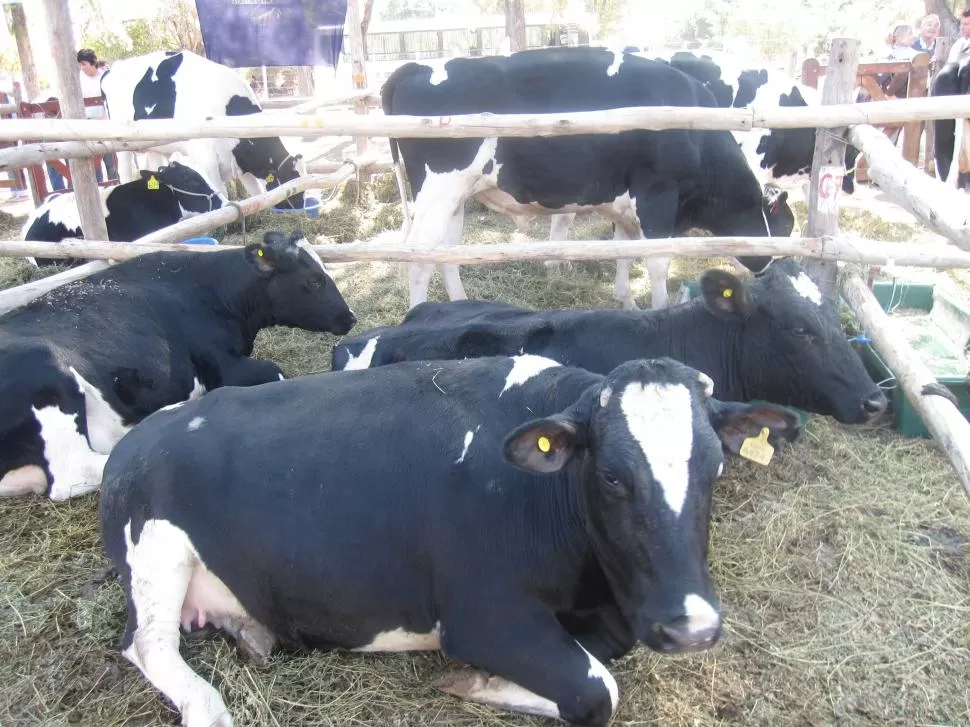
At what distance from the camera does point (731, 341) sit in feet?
13.7

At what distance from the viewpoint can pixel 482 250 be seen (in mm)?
5062

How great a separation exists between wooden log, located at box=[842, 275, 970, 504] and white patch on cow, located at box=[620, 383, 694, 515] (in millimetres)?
1334

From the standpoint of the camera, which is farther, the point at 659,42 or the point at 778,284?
the point at 659,42

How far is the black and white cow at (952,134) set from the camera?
9445 mm

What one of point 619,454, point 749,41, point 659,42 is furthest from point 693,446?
point 659,42

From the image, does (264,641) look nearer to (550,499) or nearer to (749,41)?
(550,499)

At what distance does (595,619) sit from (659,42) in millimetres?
78594

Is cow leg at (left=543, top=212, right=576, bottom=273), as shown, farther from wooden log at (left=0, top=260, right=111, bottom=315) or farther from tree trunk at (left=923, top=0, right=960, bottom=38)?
tree trunk at (left=923, top=0, right=960, bottom=38)

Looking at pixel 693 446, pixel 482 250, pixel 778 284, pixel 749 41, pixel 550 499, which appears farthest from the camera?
pixel 749 41

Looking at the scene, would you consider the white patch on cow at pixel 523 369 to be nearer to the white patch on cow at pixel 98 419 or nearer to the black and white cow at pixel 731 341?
the black and white cow at pixel 731 341

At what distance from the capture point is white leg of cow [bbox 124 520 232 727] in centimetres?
289

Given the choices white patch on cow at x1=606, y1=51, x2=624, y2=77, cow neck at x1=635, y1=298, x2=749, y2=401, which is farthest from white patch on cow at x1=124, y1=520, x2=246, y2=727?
white patch on cow at x1=606, y1=51, x2=624, y2=77

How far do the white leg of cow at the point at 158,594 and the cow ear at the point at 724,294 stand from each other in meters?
2.66

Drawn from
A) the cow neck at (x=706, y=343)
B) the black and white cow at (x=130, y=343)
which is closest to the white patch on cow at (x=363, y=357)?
the black and white cow at (x=130, y=343)
